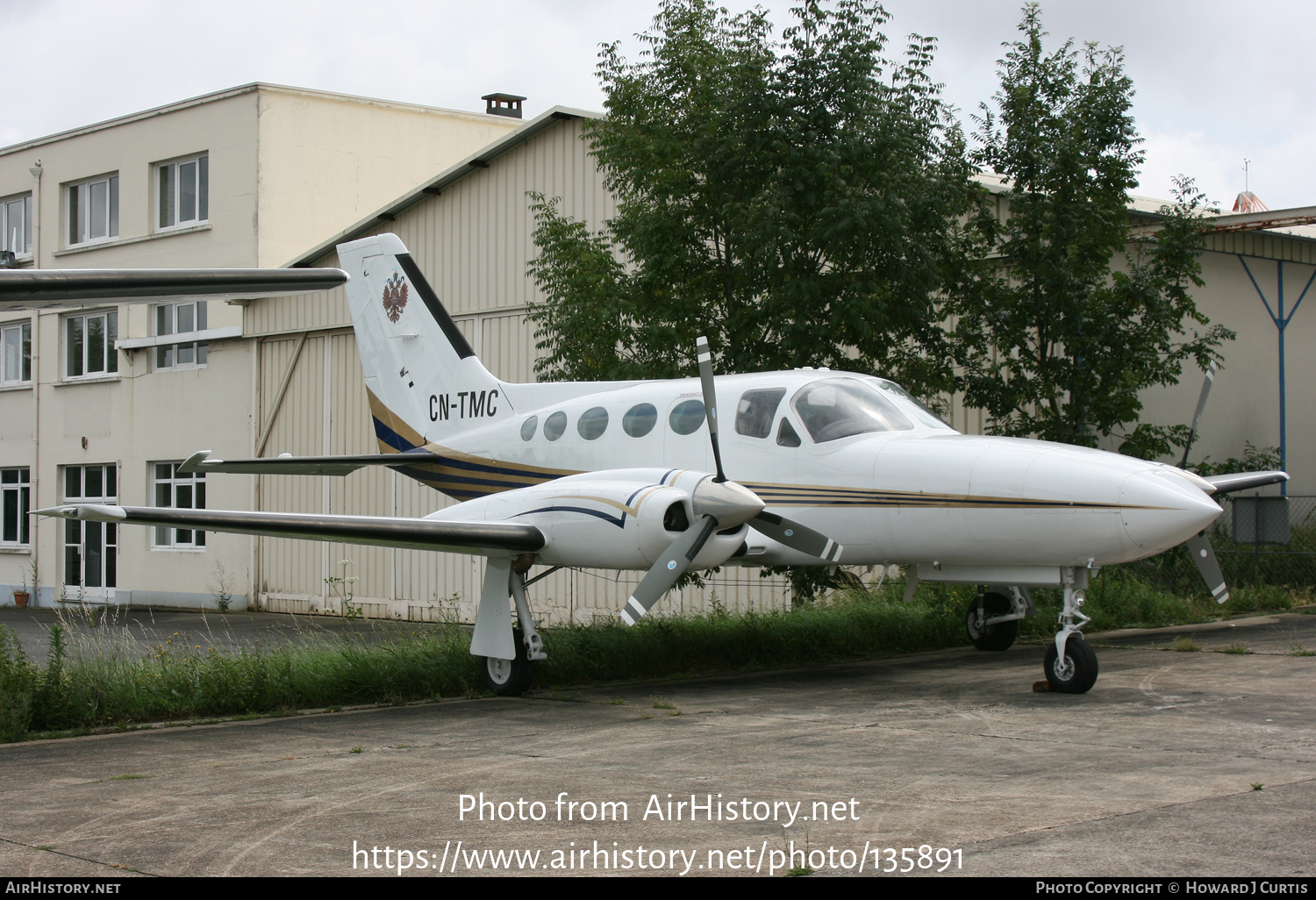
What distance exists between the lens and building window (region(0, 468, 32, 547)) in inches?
1230

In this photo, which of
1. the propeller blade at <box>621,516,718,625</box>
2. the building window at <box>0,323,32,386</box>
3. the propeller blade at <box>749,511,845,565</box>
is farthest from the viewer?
the building window at <box>0,323,32,386</box>

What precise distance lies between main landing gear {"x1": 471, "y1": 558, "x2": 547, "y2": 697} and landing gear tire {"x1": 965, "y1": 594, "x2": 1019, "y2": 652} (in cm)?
489

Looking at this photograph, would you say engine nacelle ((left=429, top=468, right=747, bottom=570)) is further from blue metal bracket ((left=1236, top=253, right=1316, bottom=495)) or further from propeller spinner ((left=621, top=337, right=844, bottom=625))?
blue metal bracket ((left=1236, top=253, right=1316, bottom=495))

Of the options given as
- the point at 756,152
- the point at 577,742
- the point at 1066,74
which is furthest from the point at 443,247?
the point at 577,742

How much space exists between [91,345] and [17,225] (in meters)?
5.03

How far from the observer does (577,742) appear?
8.15 m

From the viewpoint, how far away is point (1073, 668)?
942 cm

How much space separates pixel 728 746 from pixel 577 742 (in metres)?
1.04

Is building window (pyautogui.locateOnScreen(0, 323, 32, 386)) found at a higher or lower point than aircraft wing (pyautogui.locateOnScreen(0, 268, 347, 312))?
higher

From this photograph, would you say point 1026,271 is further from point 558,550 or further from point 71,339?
point 71,339

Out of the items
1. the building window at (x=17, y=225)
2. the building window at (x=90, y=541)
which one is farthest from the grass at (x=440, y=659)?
the building window at (x=17, y=225)

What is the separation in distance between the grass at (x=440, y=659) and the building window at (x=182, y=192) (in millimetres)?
17685

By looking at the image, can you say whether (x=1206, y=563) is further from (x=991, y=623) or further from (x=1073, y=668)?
(x=991, y=623)

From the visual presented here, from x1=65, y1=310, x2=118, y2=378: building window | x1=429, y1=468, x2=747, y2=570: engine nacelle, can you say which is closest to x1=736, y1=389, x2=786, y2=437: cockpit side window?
x1=429, y1=468, x2=747, y2=570: engine nacelle
